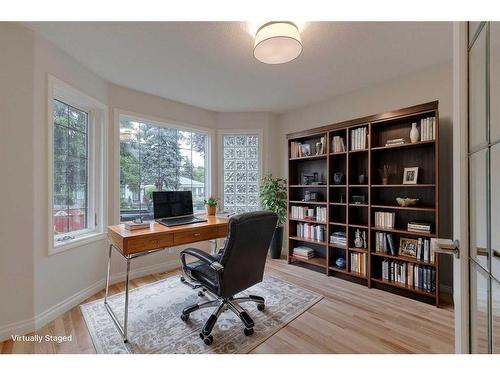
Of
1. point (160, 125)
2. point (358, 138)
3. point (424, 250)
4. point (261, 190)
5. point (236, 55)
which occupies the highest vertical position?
point (236, 55)

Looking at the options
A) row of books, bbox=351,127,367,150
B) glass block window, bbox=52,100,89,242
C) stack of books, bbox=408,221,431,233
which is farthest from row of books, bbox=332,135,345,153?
glass block window, bbox=52,100,89,242

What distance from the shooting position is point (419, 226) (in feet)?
7.57

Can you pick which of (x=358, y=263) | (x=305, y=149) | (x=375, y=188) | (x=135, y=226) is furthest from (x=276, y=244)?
(x=135, y=226)

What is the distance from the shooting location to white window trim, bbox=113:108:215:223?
282 centimetres

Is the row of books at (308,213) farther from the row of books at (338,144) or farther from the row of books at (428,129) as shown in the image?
the row of books at (428,129)

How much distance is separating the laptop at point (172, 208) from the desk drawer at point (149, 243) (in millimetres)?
213

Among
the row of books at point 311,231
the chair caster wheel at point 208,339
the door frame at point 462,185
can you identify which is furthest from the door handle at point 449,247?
the row of books at point 311,231

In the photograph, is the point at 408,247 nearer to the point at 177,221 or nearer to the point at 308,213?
the point at 308,213

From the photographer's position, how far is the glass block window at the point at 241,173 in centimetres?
389

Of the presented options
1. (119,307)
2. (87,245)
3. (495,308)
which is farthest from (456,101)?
(87,245)

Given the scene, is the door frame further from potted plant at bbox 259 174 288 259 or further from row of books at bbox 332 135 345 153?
potted plant at bbox 259 174 288 259

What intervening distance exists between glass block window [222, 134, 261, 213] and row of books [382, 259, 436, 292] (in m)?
2.04

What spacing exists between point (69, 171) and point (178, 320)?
1866 mm
